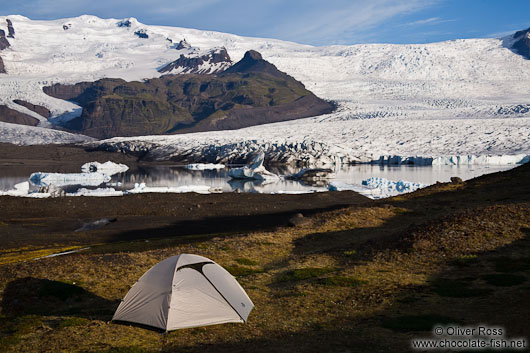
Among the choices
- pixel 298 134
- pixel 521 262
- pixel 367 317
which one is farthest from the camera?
pixel 298 134

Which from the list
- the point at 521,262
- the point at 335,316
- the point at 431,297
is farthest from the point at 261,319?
the point at 521,262

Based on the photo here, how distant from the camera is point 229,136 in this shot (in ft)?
424

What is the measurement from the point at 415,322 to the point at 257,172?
67646 mm

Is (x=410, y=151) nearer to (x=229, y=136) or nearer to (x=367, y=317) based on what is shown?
(x=229, y=136)

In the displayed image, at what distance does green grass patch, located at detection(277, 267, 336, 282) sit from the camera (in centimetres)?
1969


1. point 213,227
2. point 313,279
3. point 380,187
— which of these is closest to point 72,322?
point 313,279

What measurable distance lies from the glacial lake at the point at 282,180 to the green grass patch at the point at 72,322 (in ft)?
164

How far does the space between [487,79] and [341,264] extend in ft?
584

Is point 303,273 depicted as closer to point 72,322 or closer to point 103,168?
point 72,322

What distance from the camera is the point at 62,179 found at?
80.6m

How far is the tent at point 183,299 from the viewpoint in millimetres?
14422

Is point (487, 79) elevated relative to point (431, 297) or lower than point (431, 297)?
elevated

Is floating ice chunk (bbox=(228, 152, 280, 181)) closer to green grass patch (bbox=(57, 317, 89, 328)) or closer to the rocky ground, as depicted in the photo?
the rocky ground

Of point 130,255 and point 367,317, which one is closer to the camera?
point 367,317
